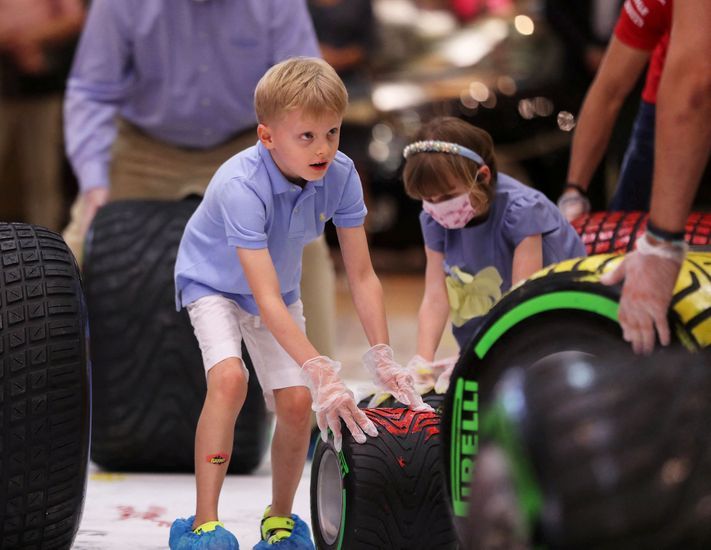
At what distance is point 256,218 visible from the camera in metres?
1.93

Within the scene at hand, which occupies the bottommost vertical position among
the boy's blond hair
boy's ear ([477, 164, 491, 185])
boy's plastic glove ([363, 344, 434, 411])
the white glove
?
→ boy's plastic glove ([363, 344, 434, 411])

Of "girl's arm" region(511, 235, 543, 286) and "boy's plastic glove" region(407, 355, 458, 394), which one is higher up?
"girl's arm" region(511, 235, 543, 286)

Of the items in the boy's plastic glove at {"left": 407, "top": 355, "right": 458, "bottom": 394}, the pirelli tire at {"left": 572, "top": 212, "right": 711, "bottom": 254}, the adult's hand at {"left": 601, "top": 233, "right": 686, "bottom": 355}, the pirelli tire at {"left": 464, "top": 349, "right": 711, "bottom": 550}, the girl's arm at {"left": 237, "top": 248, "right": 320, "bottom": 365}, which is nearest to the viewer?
the pirelli tire at {"left": 464, "top": 349, "right": 711, "bottom": 550}

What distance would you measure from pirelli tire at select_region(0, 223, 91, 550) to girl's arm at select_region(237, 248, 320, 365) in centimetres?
27

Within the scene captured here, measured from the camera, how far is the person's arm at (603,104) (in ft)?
8.54

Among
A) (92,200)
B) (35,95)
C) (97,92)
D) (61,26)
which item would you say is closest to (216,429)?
(92,200)

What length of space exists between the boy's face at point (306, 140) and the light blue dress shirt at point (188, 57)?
1.23 meters

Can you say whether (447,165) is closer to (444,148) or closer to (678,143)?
(444,148)

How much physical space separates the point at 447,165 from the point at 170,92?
1.20 m

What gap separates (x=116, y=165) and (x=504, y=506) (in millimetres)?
2217

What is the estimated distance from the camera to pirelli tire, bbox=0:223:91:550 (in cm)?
178

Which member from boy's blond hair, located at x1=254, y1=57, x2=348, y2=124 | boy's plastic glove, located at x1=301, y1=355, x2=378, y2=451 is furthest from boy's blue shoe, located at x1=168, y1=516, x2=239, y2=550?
boy's blond hair, located at x1=254, y1=57, x2=348, y2=124

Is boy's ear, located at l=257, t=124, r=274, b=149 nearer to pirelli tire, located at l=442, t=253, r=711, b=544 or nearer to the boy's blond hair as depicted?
the boy's blond hair

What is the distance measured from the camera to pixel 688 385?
1.26 meters
